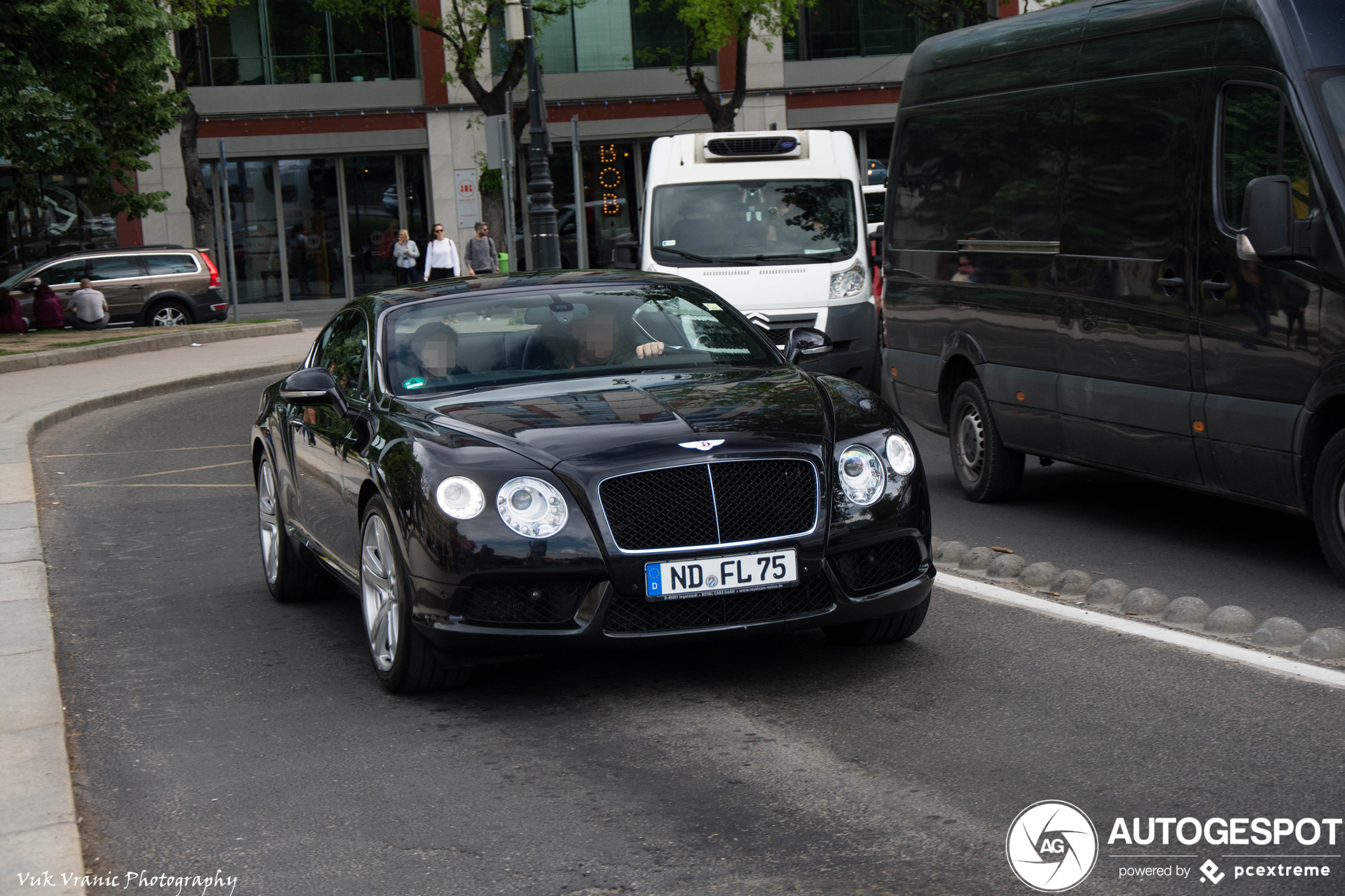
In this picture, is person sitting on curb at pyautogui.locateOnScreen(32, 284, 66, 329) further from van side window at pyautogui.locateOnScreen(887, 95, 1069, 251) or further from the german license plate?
the german license plate

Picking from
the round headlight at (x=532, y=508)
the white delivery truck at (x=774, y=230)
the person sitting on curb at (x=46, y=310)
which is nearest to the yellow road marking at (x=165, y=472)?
the white delivery truck at (x=774, y=230)

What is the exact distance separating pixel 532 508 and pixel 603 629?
1.50 feet

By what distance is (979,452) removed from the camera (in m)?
9.62

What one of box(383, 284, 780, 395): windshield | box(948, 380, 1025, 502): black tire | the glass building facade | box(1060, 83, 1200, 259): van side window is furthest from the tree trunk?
box(383, 284, 780, 395): windshield

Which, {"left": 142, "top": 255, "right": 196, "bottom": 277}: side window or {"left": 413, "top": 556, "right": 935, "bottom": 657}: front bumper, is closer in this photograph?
{"left": 413, "top": 556, "right": 935, "bottom": 657}: front bumper

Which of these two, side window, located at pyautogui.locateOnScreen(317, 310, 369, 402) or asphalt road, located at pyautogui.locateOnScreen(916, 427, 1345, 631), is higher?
side window, located at pyautogui.locateOnScreen(317, 310, 369, 402)

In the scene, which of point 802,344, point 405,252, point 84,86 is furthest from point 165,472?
point 405,252

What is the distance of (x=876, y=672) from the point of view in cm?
579

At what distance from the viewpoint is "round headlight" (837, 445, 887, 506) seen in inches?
220

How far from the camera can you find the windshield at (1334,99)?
6.64 meters

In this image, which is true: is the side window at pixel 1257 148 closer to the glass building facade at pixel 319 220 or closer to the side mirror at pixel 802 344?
the side mirror at pixel 802 344

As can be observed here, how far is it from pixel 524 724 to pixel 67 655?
2444 millimetres

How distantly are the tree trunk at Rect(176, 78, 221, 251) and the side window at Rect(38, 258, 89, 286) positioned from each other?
9.38ft

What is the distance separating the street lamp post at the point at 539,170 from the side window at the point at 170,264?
29.4 ft
